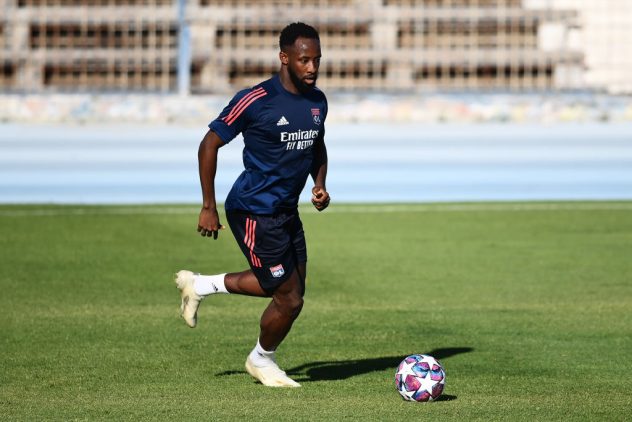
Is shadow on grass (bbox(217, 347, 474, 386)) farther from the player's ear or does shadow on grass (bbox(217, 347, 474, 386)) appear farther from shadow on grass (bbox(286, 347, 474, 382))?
the player's ear

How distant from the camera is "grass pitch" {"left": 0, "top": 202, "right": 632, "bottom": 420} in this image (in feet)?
23.3

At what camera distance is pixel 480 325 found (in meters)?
9.91

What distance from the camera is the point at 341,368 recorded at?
8.18m

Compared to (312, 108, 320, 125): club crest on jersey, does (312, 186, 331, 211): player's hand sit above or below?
below

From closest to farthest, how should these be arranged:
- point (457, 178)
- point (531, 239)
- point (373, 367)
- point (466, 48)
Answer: point (373, 367)
point (531, 239)
point (457, 178)
point (466, 48)

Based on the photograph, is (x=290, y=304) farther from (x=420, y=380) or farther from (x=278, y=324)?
(x=420, y=380)

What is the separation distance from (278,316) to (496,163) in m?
12.5

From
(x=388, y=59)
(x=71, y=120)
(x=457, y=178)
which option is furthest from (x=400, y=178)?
(x=71, y=120)

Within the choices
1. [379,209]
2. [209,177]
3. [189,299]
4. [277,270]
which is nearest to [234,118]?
[209,177]

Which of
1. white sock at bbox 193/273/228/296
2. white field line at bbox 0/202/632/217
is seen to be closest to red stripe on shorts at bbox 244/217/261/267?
white sock at bbox 193/273/228/296

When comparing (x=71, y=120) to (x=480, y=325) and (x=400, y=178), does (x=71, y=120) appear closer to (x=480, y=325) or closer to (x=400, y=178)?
(x=400, y=178)

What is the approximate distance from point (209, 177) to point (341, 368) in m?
1.52

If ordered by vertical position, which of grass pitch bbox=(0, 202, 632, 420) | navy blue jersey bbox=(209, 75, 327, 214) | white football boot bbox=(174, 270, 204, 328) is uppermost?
navy blue jersey bbox=(209, 75, 327, 214)

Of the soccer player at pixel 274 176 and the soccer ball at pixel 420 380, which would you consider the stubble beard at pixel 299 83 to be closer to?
the soccer player at pixel 274 176
